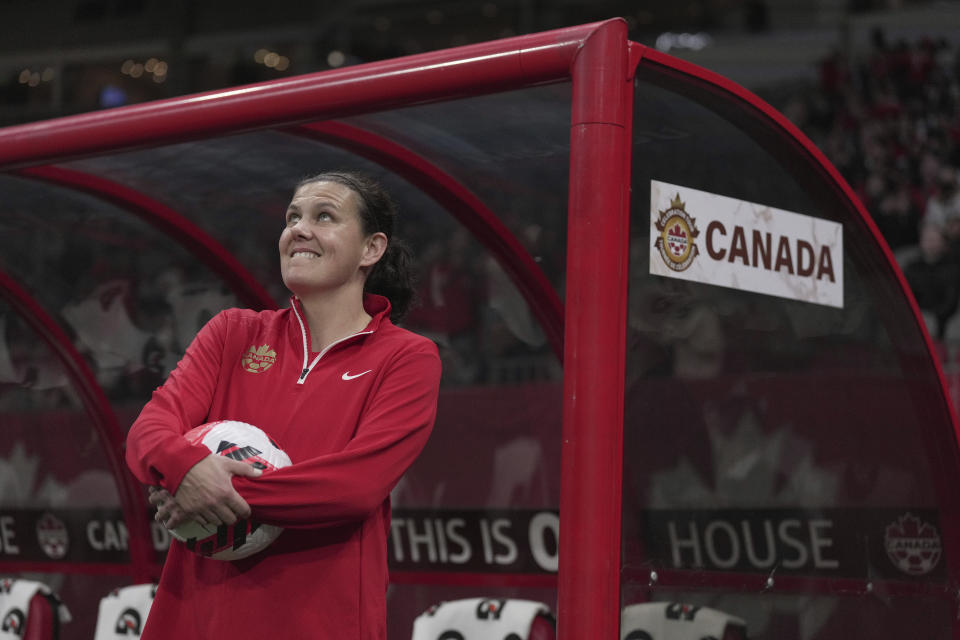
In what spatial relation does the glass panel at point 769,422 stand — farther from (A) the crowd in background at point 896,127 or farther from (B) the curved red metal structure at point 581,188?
(A) the crowd in background at point 896,127

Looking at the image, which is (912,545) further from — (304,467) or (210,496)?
(210,496)

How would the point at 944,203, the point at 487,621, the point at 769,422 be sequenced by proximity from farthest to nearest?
the point at 944,203, the point at 487,621, the point at 769,422

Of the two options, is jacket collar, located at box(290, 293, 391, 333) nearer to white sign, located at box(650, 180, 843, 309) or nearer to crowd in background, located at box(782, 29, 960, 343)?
white sign, located at box(650, 180, 843, 309)

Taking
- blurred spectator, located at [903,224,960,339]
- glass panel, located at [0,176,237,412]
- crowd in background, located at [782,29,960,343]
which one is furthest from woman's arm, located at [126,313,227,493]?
crowd in background, located at [782,29,960,343]

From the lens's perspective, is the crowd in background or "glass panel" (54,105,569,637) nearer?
"glass panel" (54,105,569,637)

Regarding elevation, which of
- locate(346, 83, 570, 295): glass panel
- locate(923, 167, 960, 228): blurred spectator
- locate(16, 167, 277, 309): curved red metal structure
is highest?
locate(923, 167, 960, 228): blurred spectator

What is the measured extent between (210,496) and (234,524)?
0.42ft

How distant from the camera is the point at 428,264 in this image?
5.63 m

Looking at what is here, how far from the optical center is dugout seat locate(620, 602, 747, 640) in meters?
3.02

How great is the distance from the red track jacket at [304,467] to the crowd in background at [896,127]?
8285 mm

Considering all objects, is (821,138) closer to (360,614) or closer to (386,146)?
(386,146)

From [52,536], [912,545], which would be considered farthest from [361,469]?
[52,536]

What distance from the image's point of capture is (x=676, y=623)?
327 cm

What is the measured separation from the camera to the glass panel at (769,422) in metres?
3.16
